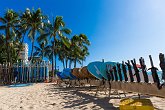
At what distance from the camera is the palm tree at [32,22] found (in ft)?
102

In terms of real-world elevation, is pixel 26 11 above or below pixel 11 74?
above

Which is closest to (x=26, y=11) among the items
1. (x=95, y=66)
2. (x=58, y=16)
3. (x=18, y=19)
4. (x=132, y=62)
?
(x=18, y=19)

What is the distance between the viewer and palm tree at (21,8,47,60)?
102 feet

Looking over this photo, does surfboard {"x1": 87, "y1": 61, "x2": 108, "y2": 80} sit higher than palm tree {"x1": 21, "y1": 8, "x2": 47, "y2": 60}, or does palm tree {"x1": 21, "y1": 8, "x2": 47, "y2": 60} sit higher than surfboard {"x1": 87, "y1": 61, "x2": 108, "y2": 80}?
palm tree {"x1": 21, "y1": 8, "x2": 47, "y2": 60}

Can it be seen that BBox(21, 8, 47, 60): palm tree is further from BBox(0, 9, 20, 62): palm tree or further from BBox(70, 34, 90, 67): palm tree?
BBox(70, 34, 90, 67): palm tree

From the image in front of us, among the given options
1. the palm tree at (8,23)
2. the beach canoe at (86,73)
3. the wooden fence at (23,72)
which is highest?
the palm tree at (8,23)

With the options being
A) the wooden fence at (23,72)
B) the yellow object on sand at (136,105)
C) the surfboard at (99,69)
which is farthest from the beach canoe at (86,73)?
the wooden fence at (23,72)

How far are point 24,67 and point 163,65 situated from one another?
23.7m

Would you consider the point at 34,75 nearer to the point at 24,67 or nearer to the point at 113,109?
the point at 24,67

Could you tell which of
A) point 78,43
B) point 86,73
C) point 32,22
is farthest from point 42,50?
point 86,73

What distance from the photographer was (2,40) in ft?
125

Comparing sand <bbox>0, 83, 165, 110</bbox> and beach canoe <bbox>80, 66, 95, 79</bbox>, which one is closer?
sand <bbox>0, 83, 165, 110</bbox>

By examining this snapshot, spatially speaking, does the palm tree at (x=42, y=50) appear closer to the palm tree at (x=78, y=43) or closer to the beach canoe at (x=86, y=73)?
the palm tree at (x=78, y=43)

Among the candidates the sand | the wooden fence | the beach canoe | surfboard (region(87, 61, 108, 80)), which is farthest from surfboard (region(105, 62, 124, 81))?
the wooden fence
